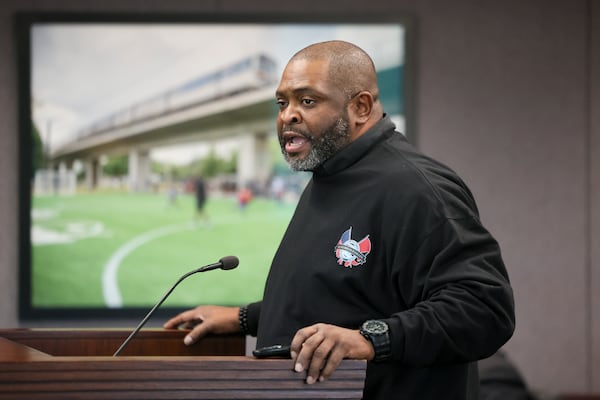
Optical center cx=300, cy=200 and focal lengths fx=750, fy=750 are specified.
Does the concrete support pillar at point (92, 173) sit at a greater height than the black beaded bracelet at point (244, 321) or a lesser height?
greater

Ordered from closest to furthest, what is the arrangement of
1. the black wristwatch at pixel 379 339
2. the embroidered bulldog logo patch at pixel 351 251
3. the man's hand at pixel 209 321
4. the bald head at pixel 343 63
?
the black wristwatch at pixel 379 339 < the embroidered bulldog logo patch at pixel 351 251 < the bald head at pixel 343 63 < the man's hand at pixel 209 321

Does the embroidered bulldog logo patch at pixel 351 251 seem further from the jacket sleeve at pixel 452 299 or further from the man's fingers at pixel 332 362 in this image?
the man's fingers at pixel 332 362

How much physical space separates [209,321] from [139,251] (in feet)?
7.30

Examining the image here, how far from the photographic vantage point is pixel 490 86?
147 inches

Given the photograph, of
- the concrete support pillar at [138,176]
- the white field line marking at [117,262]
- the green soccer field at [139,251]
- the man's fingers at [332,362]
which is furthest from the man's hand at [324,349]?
the concrete support pillar at [138,176]

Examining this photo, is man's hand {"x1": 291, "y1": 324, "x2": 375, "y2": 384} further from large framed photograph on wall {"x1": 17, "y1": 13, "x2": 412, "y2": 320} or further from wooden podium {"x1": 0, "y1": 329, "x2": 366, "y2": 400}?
large framed photograph on wall {"x1": 17, "y1": 13, "x2": 412, "y2": 320}

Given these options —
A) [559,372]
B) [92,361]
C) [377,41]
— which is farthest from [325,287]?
[559,372]

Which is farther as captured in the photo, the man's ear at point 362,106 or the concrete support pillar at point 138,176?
the concrete support pillar at point 138,176

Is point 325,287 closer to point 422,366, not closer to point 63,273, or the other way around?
point 422,366

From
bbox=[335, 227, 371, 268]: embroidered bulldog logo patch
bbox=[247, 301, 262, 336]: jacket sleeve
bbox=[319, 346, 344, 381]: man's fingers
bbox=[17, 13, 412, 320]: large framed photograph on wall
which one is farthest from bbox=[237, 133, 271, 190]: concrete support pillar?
bbox=[319, 346, 344, 381]: man's fingers

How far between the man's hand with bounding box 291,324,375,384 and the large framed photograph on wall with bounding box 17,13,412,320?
8.55ft

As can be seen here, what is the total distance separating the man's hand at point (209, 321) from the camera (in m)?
1.58

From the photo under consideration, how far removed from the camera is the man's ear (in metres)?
1.49

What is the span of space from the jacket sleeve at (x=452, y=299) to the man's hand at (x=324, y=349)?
0.07 m
